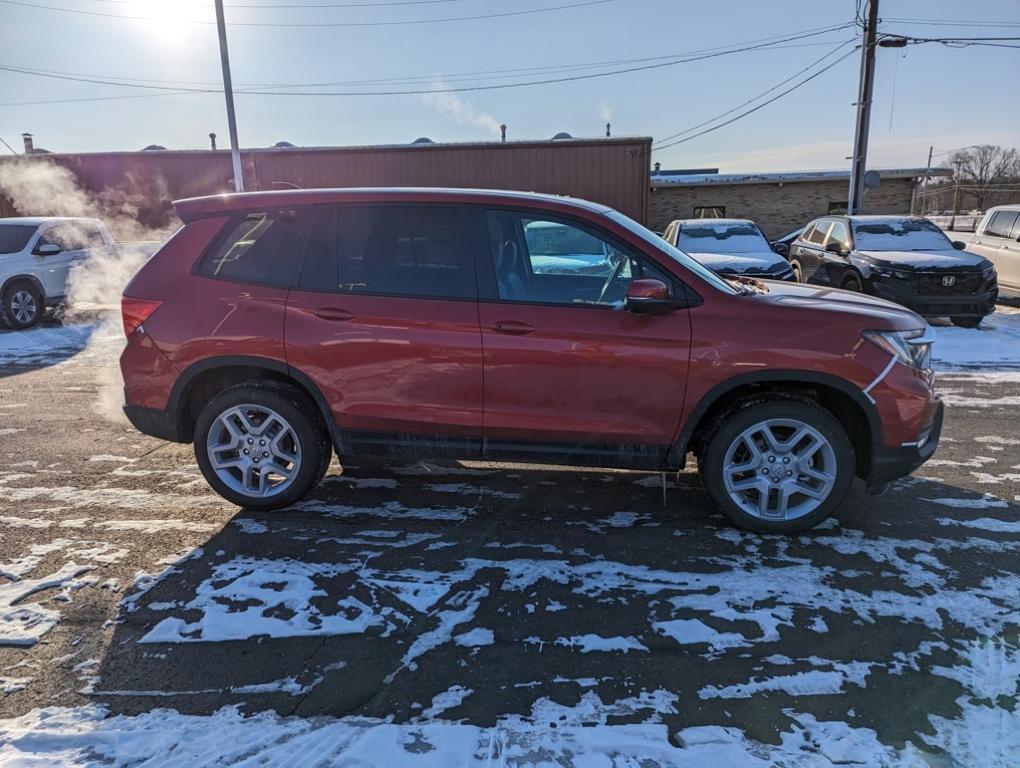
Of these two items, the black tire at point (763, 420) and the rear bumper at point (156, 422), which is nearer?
the black tire at point (763, 420)

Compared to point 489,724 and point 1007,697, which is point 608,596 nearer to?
point 489,724

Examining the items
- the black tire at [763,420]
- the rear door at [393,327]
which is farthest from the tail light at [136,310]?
the black tire at [763,420]

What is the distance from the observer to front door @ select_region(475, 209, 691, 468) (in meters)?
3.53

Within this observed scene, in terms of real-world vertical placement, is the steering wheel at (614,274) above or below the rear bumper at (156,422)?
above

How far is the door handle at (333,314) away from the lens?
375 cm

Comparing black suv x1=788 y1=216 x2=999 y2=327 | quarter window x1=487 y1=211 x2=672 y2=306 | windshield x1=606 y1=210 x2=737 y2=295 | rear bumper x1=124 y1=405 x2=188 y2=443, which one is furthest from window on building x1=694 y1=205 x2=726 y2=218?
rear bumper x1=124 y1=405 x2=188 y2=443

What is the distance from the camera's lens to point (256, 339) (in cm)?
382

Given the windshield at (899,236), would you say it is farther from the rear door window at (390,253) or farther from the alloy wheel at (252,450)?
the alloy wheel at (252,450)

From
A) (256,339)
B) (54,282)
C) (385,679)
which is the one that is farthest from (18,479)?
(54,282)

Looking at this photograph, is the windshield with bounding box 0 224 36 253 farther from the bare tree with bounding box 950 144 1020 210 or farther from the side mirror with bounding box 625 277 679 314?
the bare tree with bounding box 950 144 1020 210

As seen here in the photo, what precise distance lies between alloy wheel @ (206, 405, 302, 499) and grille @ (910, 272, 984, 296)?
9479 millimetres

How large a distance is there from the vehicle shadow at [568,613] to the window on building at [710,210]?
2358cm

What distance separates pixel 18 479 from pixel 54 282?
8624 mm

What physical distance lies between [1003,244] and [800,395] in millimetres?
12718
